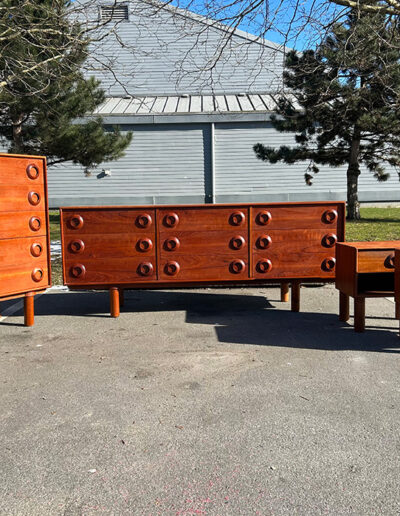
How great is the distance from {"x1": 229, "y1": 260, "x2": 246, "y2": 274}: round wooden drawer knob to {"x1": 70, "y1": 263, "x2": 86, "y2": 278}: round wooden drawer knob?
175 centimetres

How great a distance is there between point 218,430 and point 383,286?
3.30 m

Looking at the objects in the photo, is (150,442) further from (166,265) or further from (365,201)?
(365,201)

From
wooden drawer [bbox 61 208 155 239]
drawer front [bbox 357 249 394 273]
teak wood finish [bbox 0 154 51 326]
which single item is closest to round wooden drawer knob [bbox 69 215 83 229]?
wooden drawer [bbox 61 208 155 239]

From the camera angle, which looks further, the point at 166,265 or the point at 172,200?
the point at 172,200

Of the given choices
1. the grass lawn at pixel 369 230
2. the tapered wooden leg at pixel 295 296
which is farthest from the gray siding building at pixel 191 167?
Answer: the tapered wooden leg at pixel 295 296

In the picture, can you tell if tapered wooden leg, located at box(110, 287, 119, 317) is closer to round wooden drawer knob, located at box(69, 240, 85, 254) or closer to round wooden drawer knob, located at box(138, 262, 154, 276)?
round wooden drawer knob, located at box(138, 262, 154, 276)

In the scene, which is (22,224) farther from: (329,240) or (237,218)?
(329,240)

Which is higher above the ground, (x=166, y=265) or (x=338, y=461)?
(x=166, y=265)

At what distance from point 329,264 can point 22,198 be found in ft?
11.9

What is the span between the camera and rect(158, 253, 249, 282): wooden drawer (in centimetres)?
616

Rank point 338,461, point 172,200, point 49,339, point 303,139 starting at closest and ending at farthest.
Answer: point 338,461, point 49,339, point 303,139, point 172,200

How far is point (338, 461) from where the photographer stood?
274cm

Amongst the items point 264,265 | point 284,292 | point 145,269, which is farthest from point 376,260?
point 145,269

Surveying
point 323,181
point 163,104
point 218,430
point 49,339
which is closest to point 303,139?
point 323,181
